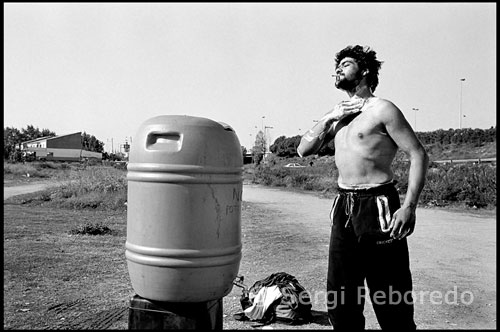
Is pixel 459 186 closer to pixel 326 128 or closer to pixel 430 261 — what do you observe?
pixel 430 261

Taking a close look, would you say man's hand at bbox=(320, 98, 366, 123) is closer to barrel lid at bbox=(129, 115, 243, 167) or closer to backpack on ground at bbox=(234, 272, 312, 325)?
barrel lid at bbox=(129, 115, 243, 167)

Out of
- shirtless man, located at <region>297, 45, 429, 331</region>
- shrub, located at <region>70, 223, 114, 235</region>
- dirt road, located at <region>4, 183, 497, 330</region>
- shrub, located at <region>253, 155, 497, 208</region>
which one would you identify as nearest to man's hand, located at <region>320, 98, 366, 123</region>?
shirtless man, located at <region>297, 45, 429, 331</region>

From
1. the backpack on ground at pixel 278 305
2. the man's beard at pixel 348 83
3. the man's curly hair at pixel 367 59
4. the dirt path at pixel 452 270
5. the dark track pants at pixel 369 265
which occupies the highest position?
the man's curly hair at pixel 367 59

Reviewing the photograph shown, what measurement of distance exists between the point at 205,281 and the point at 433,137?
48171 mm

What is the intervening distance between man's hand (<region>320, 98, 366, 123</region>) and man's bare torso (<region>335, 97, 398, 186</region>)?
0.04 metres

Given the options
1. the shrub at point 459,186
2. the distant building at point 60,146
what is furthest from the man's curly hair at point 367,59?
the distant building at point 60,146

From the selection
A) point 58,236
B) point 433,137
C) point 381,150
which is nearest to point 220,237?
point 381,150

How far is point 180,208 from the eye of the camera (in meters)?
2.73

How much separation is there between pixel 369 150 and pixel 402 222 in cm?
49

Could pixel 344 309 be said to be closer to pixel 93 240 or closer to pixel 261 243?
pixel 261 243

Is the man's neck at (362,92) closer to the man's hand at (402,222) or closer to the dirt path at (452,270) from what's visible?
the man's hand at (402,222)

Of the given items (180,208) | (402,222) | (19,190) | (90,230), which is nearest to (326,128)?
(402,222)

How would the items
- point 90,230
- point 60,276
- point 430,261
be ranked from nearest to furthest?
point 60,276 < point 430,261 < point 90,230

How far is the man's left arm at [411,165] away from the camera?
9.76 ft
